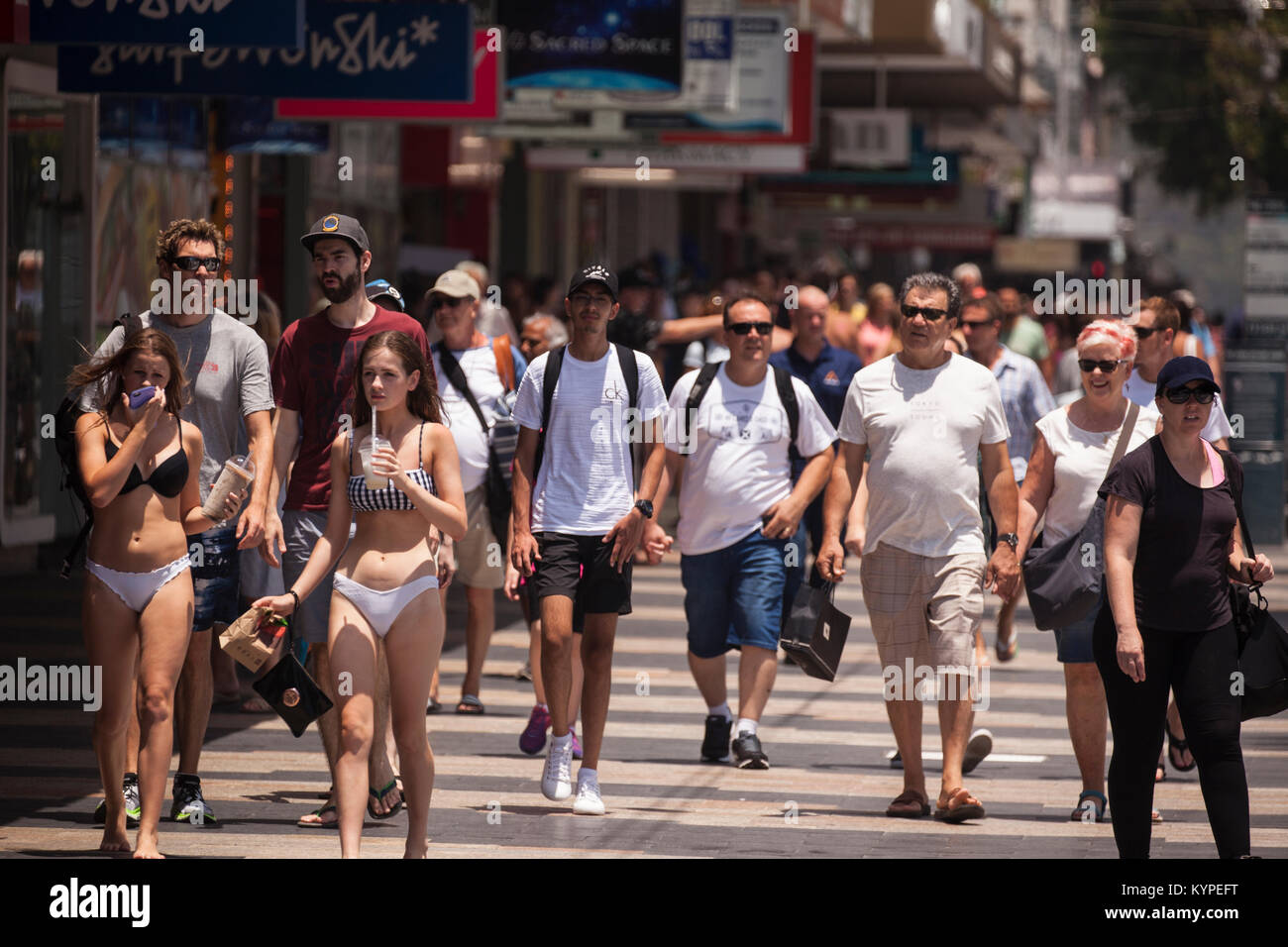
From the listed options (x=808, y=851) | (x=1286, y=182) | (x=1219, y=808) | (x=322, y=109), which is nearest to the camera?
(x=1219, y=808)

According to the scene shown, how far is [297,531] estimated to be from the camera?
25.7ft

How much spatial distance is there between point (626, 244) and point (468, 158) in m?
10.7

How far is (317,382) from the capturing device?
7.80 meters

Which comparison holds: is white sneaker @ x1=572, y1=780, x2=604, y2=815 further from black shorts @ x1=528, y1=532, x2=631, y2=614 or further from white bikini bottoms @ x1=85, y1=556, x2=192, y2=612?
white bikini bottoms @ x1=85, y1=556, x2=192, y2=612

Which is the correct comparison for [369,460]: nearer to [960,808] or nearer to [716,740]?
[960,808]

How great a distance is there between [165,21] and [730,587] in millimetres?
4015

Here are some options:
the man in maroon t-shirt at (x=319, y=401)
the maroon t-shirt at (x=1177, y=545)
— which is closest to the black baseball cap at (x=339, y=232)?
the man in maroon t-shirt at (x=319, y=401)

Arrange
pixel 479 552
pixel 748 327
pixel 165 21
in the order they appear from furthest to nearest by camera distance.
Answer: pixel 165 21 < pixel 479 552 < pixel 748 327

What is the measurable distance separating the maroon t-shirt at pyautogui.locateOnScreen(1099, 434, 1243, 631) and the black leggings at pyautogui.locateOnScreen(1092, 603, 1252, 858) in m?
0.06

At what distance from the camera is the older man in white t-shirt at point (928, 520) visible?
27.9 feet

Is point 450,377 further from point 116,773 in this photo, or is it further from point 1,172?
point 1,172

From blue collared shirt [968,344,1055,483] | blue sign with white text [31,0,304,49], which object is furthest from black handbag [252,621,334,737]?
blue collared shirt [968,344,1055,483]

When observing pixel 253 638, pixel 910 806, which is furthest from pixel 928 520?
pixel 253 638
